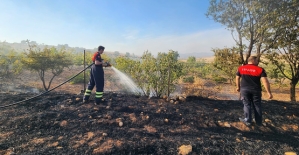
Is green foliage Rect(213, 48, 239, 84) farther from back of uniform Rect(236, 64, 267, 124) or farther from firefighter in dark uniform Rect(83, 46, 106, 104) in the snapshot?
firefighter in dark uniform Rect(83, 46, 106, 104)

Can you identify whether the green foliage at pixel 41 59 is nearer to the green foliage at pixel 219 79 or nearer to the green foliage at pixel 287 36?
the green foliage at pixel 287 36

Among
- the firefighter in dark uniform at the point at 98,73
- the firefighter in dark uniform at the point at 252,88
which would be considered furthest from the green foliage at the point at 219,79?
the firefighter in dark uniform at the point at 98,73

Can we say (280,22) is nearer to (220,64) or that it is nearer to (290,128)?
(220,64)

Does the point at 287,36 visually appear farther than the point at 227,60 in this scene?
No

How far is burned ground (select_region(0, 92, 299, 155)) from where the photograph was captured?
2977 mm

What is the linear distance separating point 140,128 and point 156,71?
10.1ft

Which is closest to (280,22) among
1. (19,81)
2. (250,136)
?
(250,136)

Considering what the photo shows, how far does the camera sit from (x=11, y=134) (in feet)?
11.2

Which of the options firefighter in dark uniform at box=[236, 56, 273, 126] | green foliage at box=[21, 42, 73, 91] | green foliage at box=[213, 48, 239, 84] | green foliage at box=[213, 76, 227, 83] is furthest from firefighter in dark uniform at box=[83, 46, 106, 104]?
green foliage at box=[213, 76, 227, 83]

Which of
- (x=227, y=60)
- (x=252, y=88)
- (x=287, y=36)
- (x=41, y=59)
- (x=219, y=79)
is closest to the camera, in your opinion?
(x=252, y=88)

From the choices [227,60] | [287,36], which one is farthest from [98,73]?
[287,36]

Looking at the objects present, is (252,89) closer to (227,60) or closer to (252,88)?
(252,88)

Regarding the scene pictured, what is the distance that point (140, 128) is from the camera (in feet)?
12.4

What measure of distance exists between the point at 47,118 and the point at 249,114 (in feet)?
15.8
